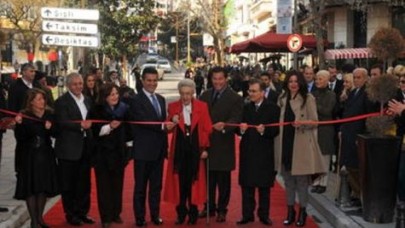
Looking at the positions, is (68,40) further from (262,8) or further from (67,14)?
(262,8)

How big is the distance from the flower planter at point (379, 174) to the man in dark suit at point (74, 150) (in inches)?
132

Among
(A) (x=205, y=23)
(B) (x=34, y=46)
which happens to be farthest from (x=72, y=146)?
(B) (x=34, y=46)

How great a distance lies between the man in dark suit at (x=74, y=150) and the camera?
333 inches

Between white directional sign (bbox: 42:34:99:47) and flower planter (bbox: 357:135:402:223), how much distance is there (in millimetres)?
7912

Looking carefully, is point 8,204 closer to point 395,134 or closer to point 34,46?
point 395,134

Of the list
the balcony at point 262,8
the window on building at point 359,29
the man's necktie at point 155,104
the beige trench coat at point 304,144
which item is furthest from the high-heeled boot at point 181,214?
the balcony at point 262,8

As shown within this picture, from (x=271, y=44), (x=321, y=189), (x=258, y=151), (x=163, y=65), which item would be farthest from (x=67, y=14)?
(x=163, y=65)

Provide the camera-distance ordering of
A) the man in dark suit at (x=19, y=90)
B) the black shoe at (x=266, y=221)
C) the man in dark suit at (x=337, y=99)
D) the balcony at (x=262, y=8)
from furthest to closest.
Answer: the balcony at (x=262, y=8)
the man in dark suit at (x=19, y=90)
the man in dark suit at (x=337, y=99)
the black shoe at (x=266, y=221)

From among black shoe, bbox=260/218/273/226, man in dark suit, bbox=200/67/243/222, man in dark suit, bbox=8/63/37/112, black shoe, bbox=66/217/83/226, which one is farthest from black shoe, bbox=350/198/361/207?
man in dark suit, bbox=8/63/37/112

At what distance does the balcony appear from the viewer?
5212 cm

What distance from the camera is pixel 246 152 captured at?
8.58 meters

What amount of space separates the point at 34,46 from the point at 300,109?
57.4 metres

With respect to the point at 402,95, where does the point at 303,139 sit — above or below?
below

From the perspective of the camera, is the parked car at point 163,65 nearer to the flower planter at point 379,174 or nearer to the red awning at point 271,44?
the red awning at point 271,44
